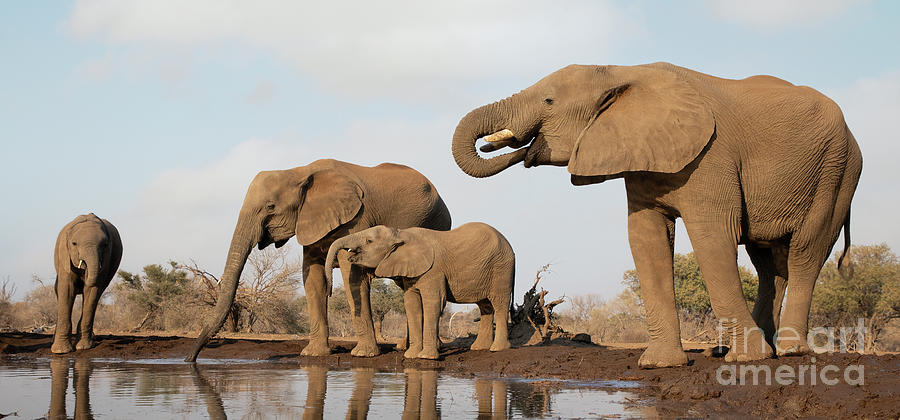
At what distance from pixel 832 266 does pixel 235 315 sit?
18.2 metres

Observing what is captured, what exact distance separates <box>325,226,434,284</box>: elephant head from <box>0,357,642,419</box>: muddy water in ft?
6.85

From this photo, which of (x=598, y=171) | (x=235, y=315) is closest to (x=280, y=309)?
(x=235, y=315)

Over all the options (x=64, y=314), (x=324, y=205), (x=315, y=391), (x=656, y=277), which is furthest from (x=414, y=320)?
(x=64, y=314)

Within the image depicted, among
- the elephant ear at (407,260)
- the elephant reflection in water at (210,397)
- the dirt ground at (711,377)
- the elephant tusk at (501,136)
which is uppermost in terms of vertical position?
the elephant tusk at (501,136)

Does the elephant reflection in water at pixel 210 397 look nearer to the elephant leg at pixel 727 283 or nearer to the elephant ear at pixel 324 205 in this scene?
the elephant ear at pixel 324 205

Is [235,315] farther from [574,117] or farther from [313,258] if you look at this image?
[574,117]

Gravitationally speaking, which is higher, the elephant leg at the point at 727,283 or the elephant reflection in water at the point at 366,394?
the elephant leg at the point at 727,283

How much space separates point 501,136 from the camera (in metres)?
8.94

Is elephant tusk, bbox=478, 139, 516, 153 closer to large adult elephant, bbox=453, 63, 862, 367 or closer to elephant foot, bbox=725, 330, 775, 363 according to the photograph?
large adult elephant, bbox=453, 63, 862, 367

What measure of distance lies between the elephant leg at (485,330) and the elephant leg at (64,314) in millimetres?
7046

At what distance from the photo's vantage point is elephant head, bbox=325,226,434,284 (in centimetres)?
1313

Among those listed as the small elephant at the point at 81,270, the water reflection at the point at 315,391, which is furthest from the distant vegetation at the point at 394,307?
the water reflection at the point at 315,391

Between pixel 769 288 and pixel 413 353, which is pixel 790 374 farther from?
pixel 413 353

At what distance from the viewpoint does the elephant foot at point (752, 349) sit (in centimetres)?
856
